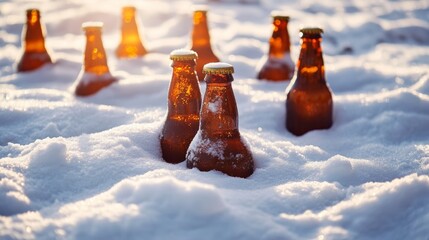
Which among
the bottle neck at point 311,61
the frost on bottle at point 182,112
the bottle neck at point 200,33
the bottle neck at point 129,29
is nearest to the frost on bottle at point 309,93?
the bottle neck at point 311,61

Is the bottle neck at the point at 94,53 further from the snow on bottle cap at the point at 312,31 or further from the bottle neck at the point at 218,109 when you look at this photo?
the bottle neck at the point at 218,109

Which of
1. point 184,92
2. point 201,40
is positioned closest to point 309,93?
point 184,92

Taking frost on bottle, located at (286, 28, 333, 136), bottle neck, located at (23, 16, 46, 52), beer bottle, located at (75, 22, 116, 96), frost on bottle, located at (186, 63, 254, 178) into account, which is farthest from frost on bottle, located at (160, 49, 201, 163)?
bottle neck, located at (23, 16, 46, 52)

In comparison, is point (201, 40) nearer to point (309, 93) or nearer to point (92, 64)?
point (92, 64)

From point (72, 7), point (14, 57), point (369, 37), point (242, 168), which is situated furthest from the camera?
point (72, 7)

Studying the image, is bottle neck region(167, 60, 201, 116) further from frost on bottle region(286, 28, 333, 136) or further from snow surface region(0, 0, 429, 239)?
frost on bottle region(286, 28, 333, 136)

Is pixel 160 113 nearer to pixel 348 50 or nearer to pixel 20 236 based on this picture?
pixel 20 236

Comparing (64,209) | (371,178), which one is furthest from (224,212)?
(371,178)
